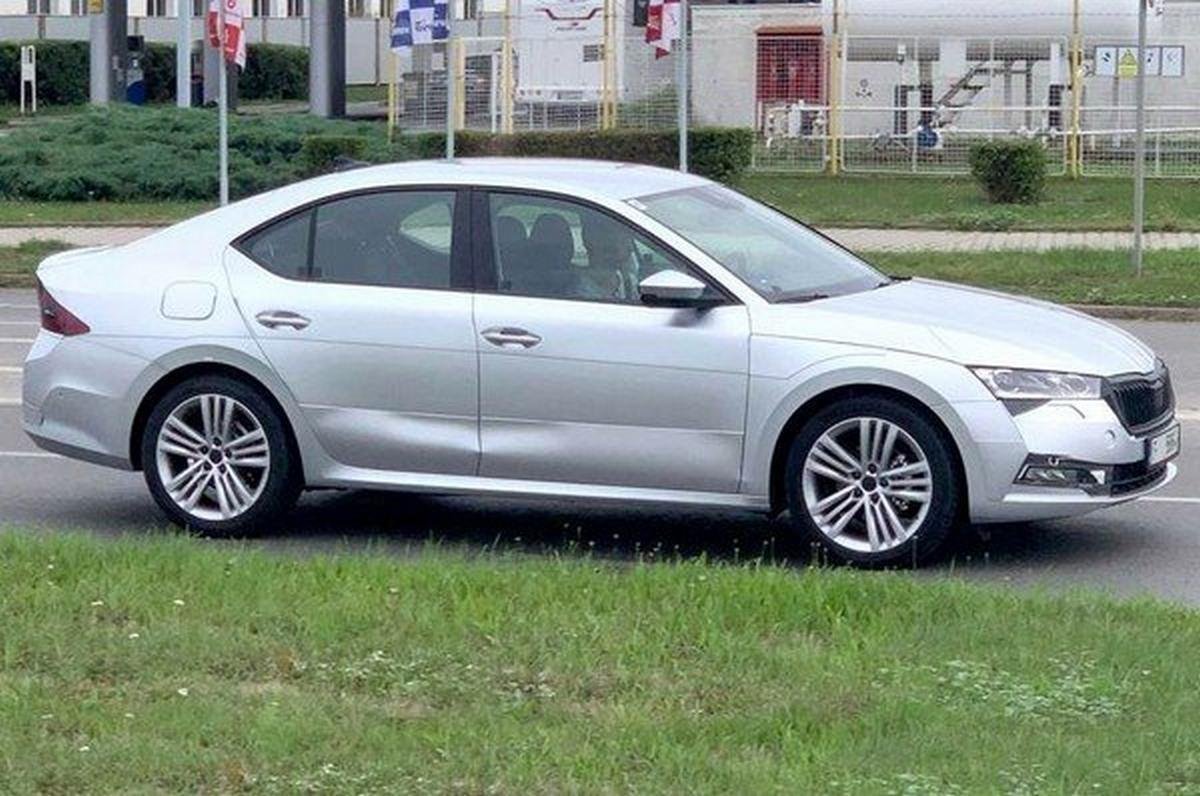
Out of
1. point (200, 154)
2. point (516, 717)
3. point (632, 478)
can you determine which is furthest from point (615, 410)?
point (200, 154)

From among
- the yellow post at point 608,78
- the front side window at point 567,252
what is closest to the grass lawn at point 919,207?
the yellow post at point 608,78

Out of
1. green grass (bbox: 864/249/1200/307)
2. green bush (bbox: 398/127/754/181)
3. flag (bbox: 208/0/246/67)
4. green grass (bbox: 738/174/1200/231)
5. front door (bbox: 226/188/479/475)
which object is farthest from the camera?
green bush (bbox: 398/127/754/181)

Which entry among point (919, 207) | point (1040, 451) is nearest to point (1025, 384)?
point (1040, 451)

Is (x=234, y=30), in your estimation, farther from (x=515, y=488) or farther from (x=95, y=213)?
(x=515, y=488)

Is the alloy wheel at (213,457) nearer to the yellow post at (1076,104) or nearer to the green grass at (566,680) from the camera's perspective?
the green grass at (566,680)

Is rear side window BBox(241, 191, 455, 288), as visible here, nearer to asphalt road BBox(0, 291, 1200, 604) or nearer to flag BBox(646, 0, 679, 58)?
asphalt road BBox(0, 291, 1200, 604)

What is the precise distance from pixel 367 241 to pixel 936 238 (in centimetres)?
1671

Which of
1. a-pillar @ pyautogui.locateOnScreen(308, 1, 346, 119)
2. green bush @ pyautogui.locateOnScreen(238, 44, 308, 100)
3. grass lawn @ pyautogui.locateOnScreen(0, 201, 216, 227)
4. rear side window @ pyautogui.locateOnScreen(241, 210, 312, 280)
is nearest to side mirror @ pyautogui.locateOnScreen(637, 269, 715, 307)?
rear side window @ pyautogui.locateOnScreen(241, 210, 312, 280)

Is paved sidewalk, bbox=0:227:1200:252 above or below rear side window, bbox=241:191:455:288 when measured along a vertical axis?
below

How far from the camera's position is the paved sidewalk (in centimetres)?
2452

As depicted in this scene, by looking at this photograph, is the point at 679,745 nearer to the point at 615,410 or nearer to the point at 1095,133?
the point at 615,410

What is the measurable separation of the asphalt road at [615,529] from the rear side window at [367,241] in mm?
1062

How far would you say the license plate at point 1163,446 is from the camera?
9195 mm

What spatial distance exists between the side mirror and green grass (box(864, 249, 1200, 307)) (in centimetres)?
1138
